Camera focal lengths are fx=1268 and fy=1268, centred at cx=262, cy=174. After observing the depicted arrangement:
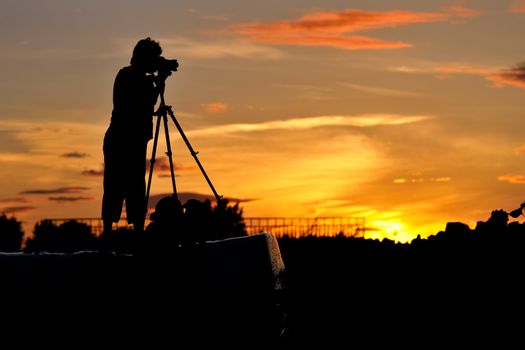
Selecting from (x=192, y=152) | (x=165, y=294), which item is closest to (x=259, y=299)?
(x=165, y=294)

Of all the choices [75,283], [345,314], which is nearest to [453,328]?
[345,314]

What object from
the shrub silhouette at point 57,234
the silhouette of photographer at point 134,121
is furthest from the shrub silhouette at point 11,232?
the silhouette of photographer at point 134,121

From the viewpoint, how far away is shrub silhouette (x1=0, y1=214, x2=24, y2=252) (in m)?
46.2

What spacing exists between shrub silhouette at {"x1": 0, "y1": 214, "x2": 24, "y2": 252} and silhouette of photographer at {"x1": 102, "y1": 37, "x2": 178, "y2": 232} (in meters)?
27.6

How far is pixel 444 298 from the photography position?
58.9 ft

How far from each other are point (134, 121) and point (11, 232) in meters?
31.8

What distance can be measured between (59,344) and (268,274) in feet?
7.98

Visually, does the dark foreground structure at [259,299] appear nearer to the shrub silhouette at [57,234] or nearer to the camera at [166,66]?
the camera at [166,66]

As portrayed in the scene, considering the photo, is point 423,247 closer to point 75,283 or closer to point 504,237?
point 504,237

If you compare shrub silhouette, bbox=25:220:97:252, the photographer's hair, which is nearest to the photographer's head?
the photographer's hair

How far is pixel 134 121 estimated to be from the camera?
702 inches

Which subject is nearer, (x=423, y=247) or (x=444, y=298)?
(x=444, y=298)

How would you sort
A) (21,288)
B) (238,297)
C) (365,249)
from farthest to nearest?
1. (365,249)
2. (238,297)
3. (21,288)

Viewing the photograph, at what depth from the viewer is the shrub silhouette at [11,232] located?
46219 mm
